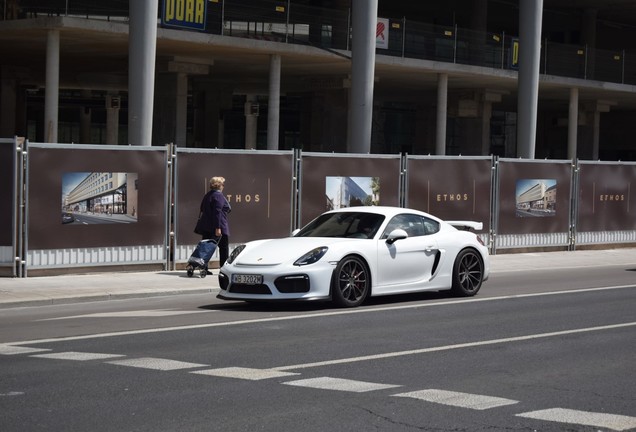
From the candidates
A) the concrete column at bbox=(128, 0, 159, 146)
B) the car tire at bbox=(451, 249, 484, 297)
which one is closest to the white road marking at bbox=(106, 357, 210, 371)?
the car tire at bbox=(451, 249, 484, 297)

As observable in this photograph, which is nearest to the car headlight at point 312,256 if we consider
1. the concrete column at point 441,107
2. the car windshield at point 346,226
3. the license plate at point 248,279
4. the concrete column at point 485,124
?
the license plate at point 248,279

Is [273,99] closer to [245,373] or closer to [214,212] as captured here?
[214,212]

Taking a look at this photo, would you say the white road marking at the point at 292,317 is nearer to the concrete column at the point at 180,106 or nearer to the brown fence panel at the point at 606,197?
the brown fence panel at the point at 606,197

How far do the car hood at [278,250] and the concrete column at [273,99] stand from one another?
74.5 ft

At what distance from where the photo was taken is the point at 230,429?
7.94 meters

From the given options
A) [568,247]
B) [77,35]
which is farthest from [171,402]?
[77,35]

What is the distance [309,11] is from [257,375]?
2859 centimetres

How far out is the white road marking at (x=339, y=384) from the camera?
31.3 feet

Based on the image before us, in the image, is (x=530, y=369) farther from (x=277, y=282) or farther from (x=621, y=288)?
(x=621, y=288)

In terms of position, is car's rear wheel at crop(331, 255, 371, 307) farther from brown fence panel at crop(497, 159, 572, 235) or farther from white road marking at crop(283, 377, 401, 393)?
brown fence panel at crop(497, 159, 572, 235)

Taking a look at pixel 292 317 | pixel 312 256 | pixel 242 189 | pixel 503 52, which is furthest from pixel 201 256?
pixel 503 52

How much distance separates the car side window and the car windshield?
0.22 meters

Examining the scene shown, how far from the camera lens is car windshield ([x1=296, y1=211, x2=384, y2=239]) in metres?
16.4

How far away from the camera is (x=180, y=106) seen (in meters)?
40.2
